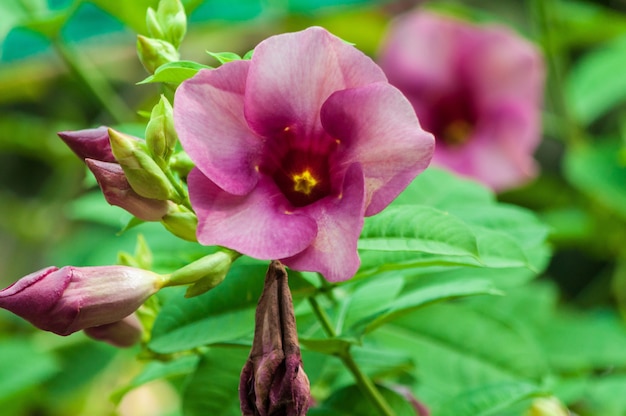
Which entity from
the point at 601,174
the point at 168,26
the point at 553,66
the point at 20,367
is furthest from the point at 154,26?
the point at 553,66

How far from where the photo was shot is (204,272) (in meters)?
0.61

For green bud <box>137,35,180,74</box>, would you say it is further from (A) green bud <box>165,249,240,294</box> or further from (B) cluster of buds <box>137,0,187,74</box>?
(A) green bud <box>165,249,240,294</box>

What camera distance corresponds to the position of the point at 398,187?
0.61m

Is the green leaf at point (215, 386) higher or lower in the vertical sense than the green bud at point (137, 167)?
lower

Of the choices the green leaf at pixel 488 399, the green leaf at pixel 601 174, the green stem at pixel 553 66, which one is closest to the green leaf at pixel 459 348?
the green leaf at pixel 488 399

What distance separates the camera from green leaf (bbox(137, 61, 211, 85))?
0.62m

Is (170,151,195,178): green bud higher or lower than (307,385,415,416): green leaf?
higher

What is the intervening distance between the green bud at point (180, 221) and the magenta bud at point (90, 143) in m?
0.06

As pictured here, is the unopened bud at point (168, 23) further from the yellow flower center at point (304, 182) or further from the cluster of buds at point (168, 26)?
the yellow flower center at point (304, 182)

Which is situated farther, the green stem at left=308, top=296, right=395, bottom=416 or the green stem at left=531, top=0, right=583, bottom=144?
the green stem at left=531, top=0, right=583, bottom=144

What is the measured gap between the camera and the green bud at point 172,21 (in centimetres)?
72

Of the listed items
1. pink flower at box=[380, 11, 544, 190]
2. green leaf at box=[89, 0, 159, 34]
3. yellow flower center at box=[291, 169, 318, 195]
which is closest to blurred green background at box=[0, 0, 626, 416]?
green leaf at box=[89, 0, 159, 34]

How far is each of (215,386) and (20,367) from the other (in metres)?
0.73

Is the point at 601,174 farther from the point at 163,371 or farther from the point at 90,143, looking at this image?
the point at 90,143
